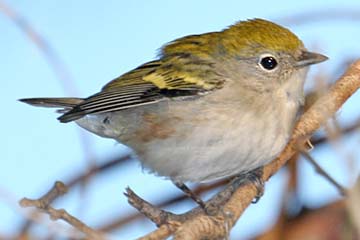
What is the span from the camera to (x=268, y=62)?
173 inches

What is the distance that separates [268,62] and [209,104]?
479 millimetres

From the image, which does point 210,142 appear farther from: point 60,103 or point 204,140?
point 60,103

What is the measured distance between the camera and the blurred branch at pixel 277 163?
323 cm

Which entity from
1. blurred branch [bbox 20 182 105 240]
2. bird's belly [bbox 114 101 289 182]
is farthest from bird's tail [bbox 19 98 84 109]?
blurred branch [bbox 20 182 105 240]

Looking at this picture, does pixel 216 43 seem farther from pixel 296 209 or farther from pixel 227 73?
pixel 296 209

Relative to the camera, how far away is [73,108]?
4.37 metres

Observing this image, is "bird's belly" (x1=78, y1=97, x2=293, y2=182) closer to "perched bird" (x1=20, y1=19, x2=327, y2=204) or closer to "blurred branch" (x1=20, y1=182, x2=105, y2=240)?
"perched bird" (x1=20, y1=19, x2=327, y2=204)

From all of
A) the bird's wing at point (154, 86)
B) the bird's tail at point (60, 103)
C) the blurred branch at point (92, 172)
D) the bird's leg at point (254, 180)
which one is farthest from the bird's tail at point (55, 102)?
the bird's leg at point (254, 180)

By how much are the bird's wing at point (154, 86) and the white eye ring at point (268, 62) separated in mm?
277

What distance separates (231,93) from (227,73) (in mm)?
228

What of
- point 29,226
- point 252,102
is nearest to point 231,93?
point 252,102

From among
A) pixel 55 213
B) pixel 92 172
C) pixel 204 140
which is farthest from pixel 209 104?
pixel 55 213

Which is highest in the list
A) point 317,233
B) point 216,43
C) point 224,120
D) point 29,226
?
point 216,43

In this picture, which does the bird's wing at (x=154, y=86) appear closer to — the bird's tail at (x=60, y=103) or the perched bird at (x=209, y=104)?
the perched bird at (x=209, y=104)
